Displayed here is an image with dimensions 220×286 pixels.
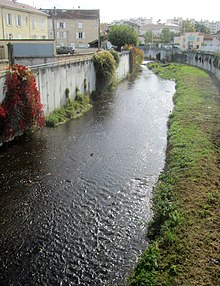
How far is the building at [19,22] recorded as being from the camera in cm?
3998

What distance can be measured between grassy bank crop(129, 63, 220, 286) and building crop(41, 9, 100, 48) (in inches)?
2297

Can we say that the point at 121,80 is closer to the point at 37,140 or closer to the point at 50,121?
the point at 50,121

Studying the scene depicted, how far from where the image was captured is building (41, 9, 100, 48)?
69688mm

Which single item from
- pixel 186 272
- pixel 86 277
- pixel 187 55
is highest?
pixel 187 55

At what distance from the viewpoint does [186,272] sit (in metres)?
7.02

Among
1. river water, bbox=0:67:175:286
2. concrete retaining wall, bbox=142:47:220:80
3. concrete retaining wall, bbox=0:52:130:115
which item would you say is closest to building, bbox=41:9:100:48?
concrete retaining wall, bbox=142:47:220:80

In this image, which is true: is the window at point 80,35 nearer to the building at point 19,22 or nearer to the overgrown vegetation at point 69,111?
the building at point 19,22

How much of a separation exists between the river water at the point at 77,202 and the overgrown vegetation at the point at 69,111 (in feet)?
2.44

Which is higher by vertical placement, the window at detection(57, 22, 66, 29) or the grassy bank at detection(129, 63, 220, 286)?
the window at detection(57, 22, 66, 29)

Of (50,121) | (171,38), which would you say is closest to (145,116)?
(50,121)

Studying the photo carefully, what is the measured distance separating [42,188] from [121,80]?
31.8 metres

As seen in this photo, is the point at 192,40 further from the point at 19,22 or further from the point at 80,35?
the point at 19,22

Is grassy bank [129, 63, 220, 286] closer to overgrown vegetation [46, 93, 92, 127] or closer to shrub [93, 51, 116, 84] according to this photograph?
overgrown vegetation [46, 93, 92, 127]

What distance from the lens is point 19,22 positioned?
4397 centimetres
